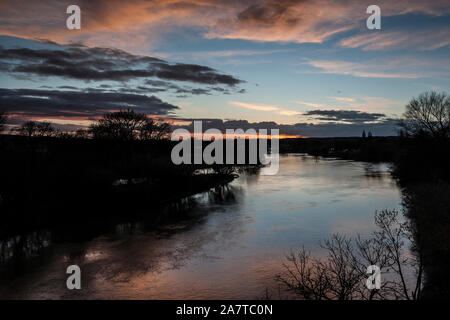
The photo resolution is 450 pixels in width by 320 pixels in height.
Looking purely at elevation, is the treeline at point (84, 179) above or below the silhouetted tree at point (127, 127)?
below

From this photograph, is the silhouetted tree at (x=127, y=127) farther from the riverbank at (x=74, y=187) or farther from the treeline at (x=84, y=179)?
the riverbank at (x=74, y=187)

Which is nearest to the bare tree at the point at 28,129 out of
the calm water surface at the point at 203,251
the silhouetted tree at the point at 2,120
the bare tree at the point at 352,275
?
the silhouetted tree at the point at 2,120

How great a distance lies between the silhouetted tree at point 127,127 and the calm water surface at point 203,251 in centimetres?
1464

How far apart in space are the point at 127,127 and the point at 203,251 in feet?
94.5

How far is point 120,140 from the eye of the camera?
40.4 meters

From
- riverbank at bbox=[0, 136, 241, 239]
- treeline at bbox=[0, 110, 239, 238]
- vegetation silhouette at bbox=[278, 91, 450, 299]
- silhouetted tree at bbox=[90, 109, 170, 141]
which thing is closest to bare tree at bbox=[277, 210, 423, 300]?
vegetation silhouette at bbox=[278, 91, 450, 299]

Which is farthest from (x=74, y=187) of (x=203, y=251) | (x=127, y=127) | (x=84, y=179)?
(x=127, y=127)

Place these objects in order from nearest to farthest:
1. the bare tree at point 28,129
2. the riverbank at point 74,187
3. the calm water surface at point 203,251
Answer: the calm water surface at point 203,251 → the riverbank at point 74,187 → the bare tree at point 28,129

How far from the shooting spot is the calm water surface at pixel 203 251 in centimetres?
1337
